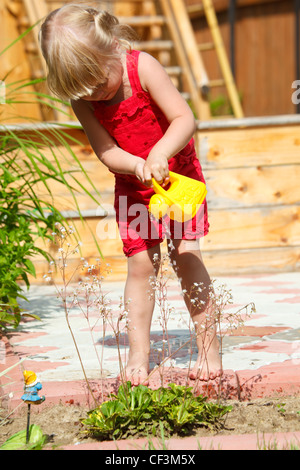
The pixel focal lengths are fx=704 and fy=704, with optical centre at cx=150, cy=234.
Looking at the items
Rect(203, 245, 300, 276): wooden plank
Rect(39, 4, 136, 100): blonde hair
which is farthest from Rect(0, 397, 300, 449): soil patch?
Rect(203, 245, 300, 276): wooden plank

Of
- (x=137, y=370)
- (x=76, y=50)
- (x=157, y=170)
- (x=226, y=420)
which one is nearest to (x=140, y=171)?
(x=157, y=170)

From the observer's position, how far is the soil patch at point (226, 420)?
6.29 ft

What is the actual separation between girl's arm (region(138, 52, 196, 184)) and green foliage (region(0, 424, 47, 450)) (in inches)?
36.0

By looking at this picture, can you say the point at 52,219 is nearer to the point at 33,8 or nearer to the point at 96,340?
the point at 96,340

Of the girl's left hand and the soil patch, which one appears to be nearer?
the soil patch

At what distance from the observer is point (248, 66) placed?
9.73 meters

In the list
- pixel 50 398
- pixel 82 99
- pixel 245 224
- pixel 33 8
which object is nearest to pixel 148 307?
pixel 50 398

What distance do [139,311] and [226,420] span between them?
21.7 inches

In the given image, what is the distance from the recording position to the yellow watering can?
2068mm

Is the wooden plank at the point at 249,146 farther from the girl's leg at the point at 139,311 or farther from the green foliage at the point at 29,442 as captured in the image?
the green foliage at the point at 29,442

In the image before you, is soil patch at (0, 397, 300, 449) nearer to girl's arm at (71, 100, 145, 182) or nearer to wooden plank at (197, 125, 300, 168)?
girl's arm at (71, 100, 145, 182)

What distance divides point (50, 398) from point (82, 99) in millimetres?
1005

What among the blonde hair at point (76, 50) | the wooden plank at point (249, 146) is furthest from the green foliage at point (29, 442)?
the wooden plank at point (249, 146)

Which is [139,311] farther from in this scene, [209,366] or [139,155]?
[139,155]
